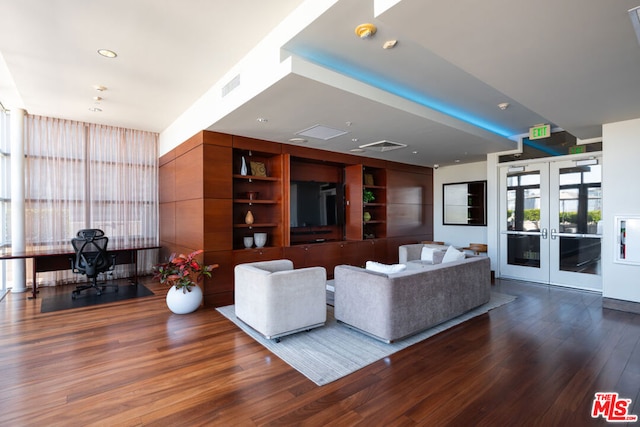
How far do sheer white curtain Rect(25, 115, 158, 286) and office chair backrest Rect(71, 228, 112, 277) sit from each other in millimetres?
942

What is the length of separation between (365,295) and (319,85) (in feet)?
7.29

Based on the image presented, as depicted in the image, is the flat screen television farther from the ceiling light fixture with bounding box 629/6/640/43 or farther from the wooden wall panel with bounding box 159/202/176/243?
the ceiling light fixture with bounding box 629/6/640/43

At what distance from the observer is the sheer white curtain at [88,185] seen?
18.1ft

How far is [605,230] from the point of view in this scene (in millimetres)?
4438

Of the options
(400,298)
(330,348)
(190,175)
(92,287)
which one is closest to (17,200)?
(92,287)

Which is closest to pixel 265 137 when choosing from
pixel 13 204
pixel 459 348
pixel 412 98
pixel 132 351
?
pixel 412 98

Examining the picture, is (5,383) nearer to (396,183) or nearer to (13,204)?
(13,204)

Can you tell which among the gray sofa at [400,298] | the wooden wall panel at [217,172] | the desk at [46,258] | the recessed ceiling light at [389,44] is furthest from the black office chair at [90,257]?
the recessed ceiling light at [389,44]

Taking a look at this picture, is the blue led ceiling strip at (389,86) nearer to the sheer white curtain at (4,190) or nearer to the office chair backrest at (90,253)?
the office chair backrest at (90,253)

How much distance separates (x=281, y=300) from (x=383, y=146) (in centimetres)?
351

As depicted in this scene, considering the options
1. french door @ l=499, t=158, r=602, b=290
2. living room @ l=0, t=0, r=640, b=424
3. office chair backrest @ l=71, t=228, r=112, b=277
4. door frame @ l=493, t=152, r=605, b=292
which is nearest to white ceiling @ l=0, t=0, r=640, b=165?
living room @ l=0, t=0, r=640, b=424

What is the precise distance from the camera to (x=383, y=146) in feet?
18.3

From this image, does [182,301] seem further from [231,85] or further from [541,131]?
[541,131]

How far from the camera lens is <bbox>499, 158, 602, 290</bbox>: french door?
5258 millimetres
